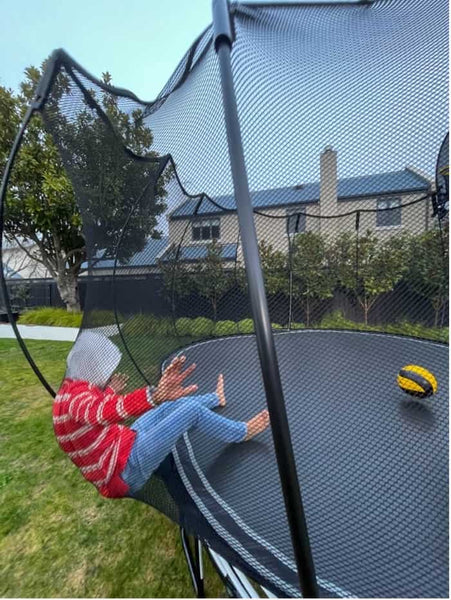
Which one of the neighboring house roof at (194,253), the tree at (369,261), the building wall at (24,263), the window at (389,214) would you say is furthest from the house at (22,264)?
the window at (389,214)

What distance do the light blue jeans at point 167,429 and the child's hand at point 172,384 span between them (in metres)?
0.03

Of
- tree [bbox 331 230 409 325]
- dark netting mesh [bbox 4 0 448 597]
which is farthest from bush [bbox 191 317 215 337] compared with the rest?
tree [bbox 331 230 409 325]

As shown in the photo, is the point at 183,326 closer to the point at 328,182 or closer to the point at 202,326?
the point at 202,326

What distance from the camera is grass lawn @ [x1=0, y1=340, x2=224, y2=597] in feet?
2.79

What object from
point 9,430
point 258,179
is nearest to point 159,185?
point 258,179

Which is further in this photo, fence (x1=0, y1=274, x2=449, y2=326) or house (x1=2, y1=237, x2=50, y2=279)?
house (x1=2, y1=237, x2=50, y2=279)

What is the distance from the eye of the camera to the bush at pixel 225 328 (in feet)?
3.23

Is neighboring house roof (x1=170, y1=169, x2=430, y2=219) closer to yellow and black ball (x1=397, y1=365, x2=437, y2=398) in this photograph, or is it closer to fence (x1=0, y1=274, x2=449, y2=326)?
fence (x1=0, y1=274, x2=449, y2=326)

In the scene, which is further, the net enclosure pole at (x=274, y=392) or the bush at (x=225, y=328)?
the bush at (x=225, y=328)

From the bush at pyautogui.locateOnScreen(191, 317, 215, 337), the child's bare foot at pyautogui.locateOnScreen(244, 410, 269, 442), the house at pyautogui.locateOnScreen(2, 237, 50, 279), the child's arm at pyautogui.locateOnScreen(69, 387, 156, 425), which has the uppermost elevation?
the house at pyautogui.locateOnScreen(2, 237, 50, 279)

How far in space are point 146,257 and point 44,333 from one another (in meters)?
4.79

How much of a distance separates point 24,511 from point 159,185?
4.65 ft

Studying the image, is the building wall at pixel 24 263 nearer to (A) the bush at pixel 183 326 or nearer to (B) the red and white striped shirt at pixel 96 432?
(A) the bush at pixel 183 326

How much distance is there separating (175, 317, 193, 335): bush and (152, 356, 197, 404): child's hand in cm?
24
